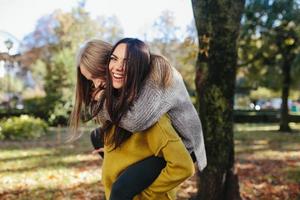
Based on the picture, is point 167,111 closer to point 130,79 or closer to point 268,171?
point 130,79

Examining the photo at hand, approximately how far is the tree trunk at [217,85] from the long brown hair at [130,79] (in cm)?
284

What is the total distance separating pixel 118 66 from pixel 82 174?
649 centimetres

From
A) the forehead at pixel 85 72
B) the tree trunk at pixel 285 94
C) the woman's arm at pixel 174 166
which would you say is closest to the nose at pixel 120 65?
the forehead at pixel 85 72

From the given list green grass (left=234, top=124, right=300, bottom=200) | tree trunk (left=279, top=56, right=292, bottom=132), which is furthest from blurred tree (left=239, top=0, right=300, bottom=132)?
green grass (left=234, top=124, right=300, bottom=200)

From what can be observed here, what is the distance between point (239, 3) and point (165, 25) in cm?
4305

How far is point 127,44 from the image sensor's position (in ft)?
6.94

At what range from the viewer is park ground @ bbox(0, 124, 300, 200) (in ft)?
21.1

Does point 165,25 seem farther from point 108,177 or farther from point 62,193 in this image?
point 108,177

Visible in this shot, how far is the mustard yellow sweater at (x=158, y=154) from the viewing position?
202 centimetres

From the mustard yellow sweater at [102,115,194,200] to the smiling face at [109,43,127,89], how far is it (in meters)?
0.27

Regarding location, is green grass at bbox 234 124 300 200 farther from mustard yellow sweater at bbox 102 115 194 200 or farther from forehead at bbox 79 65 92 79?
forehead at bbox 79 65 92 79

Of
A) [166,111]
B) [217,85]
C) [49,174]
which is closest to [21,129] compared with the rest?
[49,174]

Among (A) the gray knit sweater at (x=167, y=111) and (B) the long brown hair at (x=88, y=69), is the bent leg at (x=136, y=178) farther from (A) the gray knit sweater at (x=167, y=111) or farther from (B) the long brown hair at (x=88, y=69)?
(B) the long brown hair at (x=88, y=69)

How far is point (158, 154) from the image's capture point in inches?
Answer: 81.8
